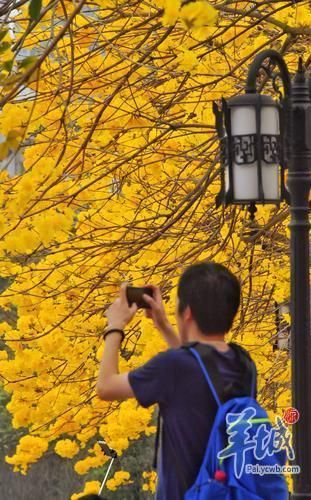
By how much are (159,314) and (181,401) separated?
0.59 metres

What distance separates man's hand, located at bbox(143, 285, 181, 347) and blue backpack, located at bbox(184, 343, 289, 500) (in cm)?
51

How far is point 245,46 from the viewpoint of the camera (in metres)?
9.91

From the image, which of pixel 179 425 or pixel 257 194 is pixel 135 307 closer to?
pixel 179 425

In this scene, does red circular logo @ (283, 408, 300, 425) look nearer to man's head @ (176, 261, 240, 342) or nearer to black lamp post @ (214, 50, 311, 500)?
black lamp post @ (214, 50, 311, 500)

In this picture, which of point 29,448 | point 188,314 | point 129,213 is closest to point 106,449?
point 129,213

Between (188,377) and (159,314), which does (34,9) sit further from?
(188,377)

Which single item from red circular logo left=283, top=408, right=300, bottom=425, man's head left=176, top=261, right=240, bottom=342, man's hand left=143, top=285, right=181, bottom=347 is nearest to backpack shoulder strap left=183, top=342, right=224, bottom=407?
man's head left=176, top=261, right=240, bottom=342

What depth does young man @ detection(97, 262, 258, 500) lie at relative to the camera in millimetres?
4273

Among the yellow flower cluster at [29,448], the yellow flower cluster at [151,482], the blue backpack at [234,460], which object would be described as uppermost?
the blue backpack at [234,460]

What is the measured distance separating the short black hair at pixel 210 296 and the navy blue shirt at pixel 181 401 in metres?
0.19

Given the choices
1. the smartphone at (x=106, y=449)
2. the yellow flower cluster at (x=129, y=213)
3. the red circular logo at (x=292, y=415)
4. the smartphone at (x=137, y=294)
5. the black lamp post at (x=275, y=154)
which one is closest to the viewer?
the smartphone at (x=137, y=294)

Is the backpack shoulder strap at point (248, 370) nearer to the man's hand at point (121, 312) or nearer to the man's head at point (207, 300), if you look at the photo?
the man's head at point (207, 300)

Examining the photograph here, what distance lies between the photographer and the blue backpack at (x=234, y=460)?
4.23m

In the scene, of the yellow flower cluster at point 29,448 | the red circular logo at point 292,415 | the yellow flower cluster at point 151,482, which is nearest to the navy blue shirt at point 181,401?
the red circular logo at point 292,415
